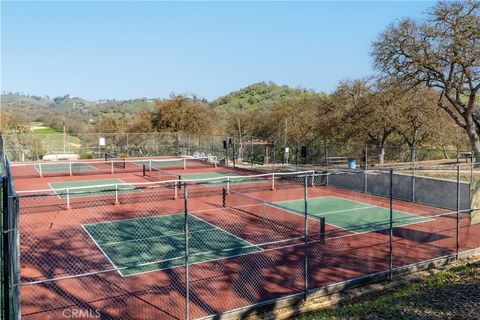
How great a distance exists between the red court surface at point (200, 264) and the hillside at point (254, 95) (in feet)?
289

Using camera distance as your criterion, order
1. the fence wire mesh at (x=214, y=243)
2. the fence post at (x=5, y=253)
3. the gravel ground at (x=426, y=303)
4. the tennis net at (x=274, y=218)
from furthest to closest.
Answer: the tennis net at (x=274, y=218) < the fence wire mesh at (x=214, y=243) < the gravel ground at (x=426, y=303) < the fence post at (x=5, y=253)

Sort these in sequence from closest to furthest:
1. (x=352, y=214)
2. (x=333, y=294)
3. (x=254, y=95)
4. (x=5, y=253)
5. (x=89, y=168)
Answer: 1. (x=5, y=253)
2. (x=333, y=294)
3. (x=352, y=214)
4. (x=89, y=168)
5. (x=254, y=95)

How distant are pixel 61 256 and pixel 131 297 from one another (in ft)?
12.1

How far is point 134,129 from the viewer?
53.1 metres

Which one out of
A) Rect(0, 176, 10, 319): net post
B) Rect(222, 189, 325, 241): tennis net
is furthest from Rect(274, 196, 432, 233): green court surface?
Rect(0, 176, 10, 319): net post

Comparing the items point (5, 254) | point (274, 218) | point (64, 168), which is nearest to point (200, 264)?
point (274, 218)

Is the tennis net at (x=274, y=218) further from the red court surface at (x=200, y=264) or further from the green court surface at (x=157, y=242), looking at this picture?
the green court surface at (x=157, y=242)

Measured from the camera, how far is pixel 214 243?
13336mm

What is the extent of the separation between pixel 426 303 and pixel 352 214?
10.5m

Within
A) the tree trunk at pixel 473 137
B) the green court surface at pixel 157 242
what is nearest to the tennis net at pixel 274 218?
the green court surface at pixel 157 242

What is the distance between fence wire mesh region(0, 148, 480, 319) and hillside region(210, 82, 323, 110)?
279 feet

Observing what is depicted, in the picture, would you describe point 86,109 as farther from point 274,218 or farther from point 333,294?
point 333,294

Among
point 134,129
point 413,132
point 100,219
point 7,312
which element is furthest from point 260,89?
point 7,312

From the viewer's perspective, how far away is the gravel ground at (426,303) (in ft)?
23.5
